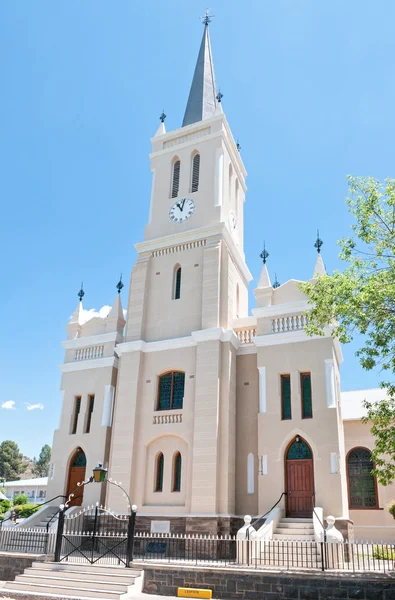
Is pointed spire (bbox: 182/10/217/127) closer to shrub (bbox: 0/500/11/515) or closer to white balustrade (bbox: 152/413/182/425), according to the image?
white balustrade (bbox: 152/413/182/425)

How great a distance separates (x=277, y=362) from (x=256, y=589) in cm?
871

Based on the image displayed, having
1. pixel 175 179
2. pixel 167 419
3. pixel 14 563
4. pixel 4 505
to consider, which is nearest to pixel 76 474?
pixel 167 419

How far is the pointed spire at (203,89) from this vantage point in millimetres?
27500

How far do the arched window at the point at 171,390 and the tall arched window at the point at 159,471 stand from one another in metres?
1.97

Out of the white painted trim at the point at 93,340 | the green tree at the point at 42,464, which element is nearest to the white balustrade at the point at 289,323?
the white painted trim at the point at 93,340

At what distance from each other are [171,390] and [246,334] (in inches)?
155

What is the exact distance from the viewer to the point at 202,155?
25438 millimetres

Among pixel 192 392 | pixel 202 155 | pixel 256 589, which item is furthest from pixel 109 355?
pixel 256 589

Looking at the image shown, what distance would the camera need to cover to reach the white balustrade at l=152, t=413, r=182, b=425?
2048 cm

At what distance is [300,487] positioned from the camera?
59.8ft

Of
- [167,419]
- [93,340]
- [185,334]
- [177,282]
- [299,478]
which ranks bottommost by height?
[299,478]

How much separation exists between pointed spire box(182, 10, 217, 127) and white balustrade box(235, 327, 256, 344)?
451 inches

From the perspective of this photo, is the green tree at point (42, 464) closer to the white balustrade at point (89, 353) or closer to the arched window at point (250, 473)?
the white balustrade at point (89, 353)

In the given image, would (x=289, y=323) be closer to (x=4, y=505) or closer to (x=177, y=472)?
(x=177, y=472)
